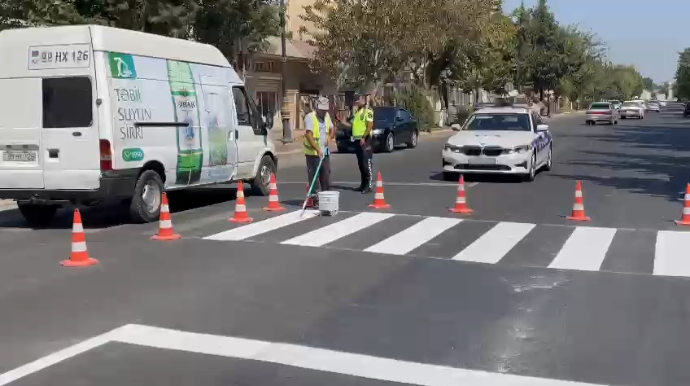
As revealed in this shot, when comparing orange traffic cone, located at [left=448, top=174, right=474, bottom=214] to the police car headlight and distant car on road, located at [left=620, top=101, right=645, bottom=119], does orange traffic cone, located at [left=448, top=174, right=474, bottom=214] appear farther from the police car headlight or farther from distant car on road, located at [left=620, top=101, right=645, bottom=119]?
distant car on road, located at [left=620, top=101, right=645, bottom=119]

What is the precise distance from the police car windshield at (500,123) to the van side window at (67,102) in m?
9.66

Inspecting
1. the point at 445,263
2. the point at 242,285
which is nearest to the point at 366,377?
the point at 242,285

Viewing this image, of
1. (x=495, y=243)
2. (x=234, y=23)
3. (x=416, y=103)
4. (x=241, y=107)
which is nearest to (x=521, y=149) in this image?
(x=241, y=107)

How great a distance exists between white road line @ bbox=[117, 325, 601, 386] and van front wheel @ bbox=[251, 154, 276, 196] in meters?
8.86

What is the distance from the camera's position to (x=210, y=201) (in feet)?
49.2

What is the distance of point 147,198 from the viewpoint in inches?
472

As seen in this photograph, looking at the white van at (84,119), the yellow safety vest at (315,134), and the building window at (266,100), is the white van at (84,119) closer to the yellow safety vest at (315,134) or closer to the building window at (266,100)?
the yellow safety vest at (315,134)

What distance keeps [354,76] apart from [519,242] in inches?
1056

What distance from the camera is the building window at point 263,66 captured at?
119 ft

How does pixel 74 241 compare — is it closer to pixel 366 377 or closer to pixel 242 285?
pixel 242 285

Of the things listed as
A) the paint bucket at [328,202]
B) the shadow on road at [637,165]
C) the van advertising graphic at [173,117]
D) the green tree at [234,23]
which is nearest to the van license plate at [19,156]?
the van advertising graphic at [173,117]

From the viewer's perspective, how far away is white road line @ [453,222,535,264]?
30.8 ft

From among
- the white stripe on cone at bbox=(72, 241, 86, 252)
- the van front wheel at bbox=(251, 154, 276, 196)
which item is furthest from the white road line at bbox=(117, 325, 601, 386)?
the van front wheel at bbox=(251, 154, 276, 196)

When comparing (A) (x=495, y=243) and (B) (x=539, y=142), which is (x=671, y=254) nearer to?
(A) (x=495, y=243)
